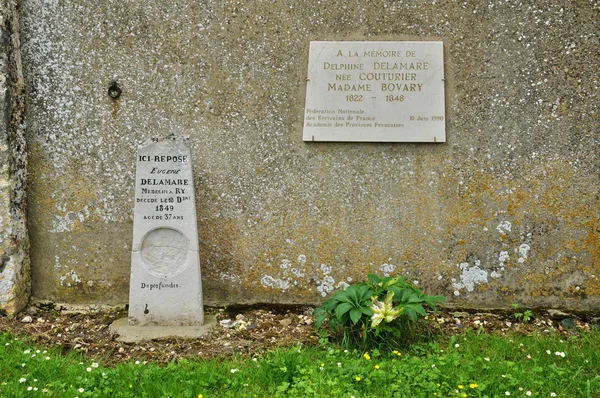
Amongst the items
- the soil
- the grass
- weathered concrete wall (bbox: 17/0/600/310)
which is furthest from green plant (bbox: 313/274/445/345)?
weathered concrete wall (bbox: 17/0/600/310)

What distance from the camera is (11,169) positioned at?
3730 mm

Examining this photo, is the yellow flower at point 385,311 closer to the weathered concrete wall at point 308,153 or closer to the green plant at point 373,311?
the green plant at point 373,311

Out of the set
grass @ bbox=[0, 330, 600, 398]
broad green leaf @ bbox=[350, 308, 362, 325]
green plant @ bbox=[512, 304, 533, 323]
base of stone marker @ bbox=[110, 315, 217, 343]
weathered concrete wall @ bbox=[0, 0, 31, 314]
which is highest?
→ weathered concrete wall @ bbox=[0, 0, 31, 314]

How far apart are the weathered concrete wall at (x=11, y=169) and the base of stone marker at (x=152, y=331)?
82cm

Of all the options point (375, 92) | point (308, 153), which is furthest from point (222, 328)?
point (375, 92)

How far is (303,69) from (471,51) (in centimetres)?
124

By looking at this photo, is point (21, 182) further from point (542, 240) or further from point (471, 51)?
point (542, 240)

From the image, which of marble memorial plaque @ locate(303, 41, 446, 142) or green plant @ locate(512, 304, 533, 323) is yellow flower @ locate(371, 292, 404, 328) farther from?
marble memorial plaque @ locate(303, 41, 446, 142)

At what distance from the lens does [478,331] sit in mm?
3457

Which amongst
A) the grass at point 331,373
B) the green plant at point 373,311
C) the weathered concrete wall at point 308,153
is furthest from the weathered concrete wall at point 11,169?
the green plant at point 373,311

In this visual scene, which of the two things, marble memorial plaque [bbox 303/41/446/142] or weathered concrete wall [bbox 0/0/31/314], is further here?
marble memorial plaque [bbox 303/41/446/142]

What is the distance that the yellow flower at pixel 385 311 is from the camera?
10.2 ft

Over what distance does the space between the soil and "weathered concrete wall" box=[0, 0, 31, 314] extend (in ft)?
0.77

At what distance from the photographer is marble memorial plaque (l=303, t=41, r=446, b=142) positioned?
12.4 ft
